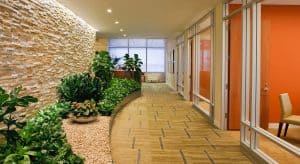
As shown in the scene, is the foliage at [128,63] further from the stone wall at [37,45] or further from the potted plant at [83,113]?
the potted plant at [83,113]

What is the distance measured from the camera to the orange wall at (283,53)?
21.8 ft

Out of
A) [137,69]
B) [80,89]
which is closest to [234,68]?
[80,89]

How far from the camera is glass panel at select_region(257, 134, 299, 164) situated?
175 inches

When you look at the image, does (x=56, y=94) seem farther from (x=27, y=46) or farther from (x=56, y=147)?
(x=56, y=147)

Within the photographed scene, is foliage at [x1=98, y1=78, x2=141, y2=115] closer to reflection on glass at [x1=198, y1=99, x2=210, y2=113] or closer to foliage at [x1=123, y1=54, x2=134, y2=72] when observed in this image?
foliage at [x1=123, y1=54, x2=134, y2=72]

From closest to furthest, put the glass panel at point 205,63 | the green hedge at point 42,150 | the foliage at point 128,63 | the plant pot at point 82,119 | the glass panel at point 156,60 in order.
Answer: the green hedge at point 42,150 → the plant pot at point 82,119 → the glass panel at point 205,63 → the foliage at point 128,63 → the glass panel at point 156,60

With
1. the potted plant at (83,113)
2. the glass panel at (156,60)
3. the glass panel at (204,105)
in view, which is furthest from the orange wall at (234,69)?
the glass panel at (156,60)

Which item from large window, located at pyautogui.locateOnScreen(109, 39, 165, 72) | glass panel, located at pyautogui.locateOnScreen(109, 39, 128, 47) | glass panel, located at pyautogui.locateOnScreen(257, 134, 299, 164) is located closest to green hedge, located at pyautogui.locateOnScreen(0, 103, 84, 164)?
glass panel, located at pyautogui.locateOnScreen(257, 134, 299, 164)

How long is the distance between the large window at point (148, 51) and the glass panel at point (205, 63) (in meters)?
12.7

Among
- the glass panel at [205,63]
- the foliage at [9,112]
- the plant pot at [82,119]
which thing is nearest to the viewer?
the foliage at [9,112]

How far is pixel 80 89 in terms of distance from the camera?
676 cm

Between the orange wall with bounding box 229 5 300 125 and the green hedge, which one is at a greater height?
the orange wall with bounding box 229 5 300 125

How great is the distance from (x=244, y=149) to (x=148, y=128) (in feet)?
7.52

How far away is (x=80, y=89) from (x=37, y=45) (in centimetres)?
139
